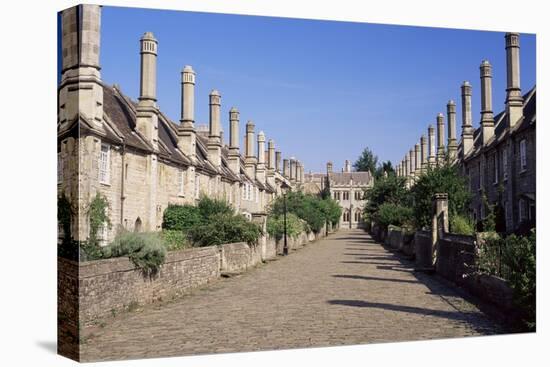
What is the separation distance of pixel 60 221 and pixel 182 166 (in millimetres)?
17411

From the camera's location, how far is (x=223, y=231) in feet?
75.9

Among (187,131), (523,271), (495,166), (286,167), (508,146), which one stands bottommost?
(523,271)

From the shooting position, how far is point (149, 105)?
22766mm

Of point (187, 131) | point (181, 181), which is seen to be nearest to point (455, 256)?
point (181, 181)

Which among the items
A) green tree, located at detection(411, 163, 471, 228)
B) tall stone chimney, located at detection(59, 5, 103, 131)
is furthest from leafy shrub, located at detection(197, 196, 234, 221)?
tall stone chimney, located at detection(59, 5, 103, 131)

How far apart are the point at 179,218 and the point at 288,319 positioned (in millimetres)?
11595

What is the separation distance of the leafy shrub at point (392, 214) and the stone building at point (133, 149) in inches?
354

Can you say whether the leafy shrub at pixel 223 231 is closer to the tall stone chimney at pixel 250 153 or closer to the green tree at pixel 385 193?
the tall stone chimney at pixel 250 153

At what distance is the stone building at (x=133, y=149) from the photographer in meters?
9.93

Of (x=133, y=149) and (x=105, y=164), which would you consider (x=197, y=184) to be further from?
(x=105, y=164)

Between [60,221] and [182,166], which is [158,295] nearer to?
[60,221]

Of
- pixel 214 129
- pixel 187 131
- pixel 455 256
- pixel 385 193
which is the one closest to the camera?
pixel 455 256

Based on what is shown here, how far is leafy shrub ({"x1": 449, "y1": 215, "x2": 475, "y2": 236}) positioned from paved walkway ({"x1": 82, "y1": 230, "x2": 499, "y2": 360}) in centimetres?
289

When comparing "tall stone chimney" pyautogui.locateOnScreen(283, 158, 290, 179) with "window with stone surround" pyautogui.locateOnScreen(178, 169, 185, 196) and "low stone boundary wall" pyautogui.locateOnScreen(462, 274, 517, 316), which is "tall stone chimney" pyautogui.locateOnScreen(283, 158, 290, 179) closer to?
"window with stone surround" pyautogui.locateOnScreen(178, 169, 185, 196)
